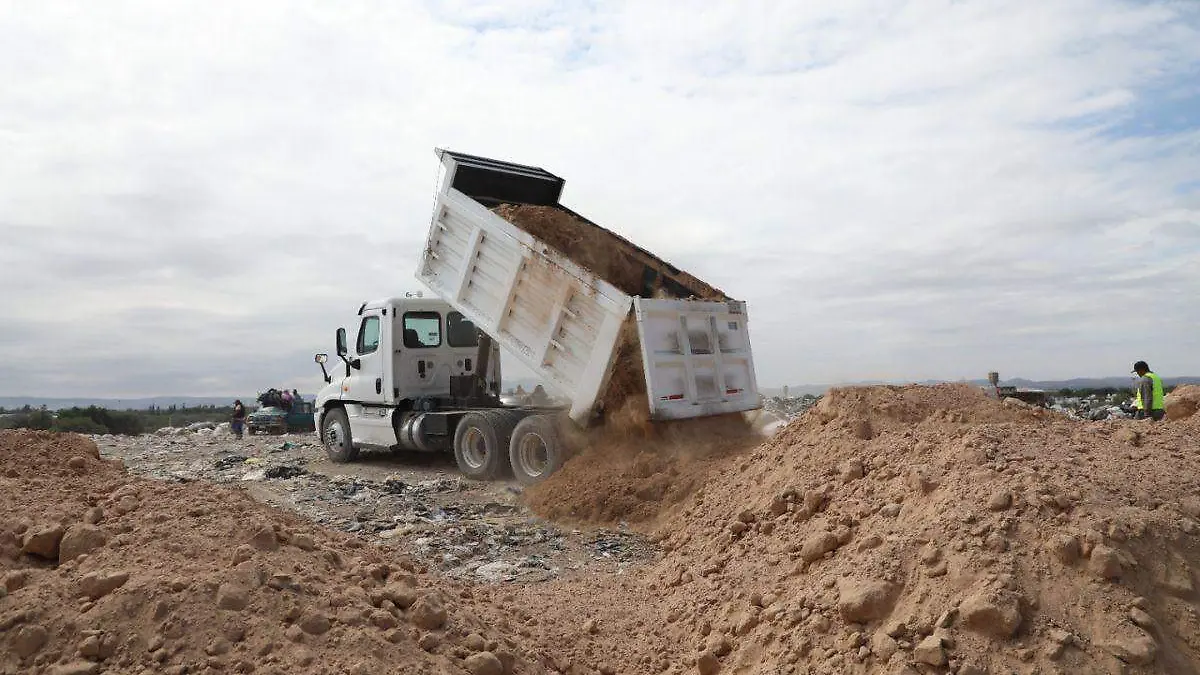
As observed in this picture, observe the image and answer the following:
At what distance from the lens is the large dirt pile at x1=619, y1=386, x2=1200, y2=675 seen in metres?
3.17

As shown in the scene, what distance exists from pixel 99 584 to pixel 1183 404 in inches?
349

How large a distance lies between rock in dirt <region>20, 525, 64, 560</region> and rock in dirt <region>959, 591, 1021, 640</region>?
3.82m

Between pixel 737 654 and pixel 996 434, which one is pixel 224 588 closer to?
pixel 737 654

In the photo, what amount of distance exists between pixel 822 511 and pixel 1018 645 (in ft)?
5.64

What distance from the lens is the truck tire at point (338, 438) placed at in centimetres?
1266

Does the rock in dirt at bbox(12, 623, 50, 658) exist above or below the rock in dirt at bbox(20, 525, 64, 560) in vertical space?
below

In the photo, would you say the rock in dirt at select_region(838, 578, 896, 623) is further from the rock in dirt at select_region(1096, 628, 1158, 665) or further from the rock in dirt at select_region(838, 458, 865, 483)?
the rock in dirt at select_region(838, 458, 865, 483)

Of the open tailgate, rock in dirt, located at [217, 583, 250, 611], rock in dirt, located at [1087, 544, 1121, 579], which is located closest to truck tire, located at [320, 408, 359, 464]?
the open tailgate

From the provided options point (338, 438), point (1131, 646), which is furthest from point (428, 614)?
point (338, 438)

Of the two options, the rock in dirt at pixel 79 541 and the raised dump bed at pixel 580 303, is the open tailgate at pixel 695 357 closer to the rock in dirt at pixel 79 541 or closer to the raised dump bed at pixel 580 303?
the raised dump bed at pixel 580 303


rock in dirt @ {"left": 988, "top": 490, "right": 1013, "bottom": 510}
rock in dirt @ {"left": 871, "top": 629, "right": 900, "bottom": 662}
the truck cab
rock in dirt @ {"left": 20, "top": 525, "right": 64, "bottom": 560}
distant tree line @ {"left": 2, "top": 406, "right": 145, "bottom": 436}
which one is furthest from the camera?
distant tree line @ {"left": 2, "top": 406, "right": 145, "bottom": 436}

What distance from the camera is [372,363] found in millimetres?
11898

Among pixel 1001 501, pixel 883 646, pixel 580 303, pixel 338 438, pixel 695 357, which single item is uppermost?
pixel 580 303

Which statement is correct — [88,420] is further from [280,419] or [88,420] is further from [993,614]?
[993,614]
